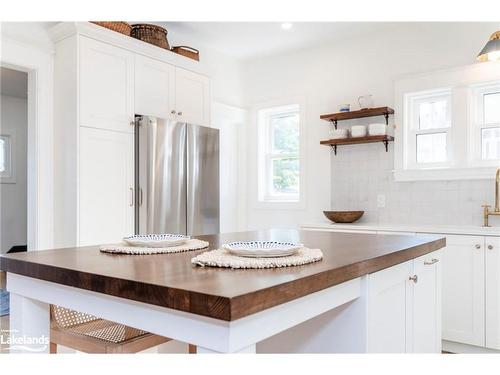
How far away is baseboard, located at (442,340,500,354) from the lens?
2889 mm

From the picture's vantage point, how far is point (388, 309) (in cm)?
150

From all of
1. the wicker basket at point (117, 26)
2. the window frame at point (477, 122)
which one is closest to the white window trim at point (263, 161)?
the window frame at point (477, 122)

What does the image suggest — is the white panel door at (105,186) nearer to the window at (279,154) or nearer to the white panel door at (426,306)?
the window at (279,154)

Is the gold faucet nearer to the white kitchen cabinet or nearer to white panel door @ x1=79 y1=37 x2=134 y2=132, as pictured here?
the white kitchen cabinet

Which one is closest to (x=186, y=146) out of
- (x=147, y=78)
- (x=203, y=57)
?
(x=147, y=78)

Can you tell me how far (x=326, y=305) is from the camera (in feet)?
3.66

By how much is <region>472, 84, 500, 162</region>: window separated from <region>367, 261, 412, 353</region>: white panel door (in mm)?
2223

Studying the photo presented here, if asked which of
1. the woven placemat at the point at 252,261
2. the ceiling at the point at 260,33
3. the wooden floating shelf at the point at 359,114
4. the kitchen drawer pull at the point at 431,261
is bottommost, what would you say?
the kitchen drawer pull at the point at 431,261

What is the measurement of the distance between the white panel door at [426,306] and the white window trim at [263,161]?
244 cm

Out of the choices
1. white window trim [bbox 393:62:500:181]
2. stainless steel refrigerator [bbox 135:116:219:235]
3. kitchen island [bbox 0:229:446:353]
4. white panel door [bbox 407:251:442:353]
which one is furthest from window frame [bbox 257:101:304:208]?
kitchen island [bbox 0:229:446:353]

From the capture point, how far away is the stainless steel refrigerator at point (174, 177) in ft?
10.4

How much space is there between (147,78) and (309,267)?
2.69 metres

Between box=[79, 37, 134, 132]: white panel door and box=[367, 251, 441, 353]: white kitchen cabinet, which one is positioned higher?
box=[79, 37, 134, 132]: white panel door
